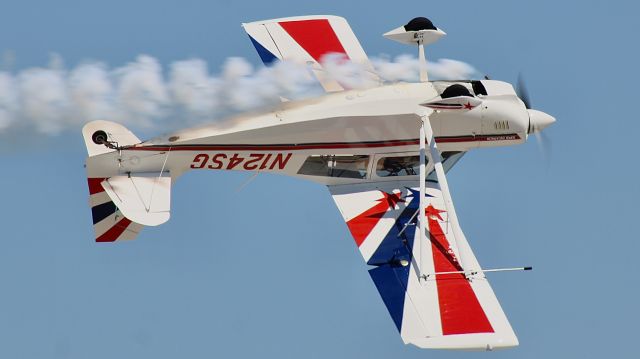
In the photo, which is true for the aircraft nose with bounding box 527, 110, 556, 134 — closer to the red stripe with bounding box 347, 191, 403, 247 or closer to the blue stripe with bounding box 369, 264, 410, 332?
the red stripe with bounding box 347, 191, 403, 247

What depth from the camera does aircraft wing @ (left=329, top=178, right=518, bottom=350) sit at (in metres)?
27.2

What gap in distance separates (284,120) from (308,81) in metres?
1.44

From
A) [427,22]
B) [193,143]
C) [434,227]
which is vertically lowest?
[434,227]

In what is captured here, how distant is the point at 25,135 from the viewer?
28891 mm

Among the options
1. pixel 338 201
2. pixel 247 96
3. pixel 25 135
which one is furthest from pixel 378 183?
pixel 25 135

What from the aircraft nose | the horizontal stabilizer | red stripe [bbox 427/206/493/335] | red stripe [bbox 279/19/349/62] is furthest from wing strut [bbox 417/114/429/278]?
the horizontal stabilizer

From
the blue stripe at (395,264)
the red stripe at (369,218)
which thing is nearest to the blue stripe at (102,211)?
the red stripe at (369,218)

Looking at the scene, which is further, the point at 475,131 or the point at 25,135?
the point at 475,131

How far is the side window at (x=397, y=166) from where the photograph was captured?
30844mm

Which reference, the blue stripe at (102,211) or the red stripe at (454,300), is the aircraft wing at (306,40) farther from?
the red stripe at (454,300)

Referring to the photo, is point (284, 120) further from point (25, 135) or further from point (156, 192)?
point (25, 135)

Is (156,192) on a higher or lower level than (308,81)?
lower

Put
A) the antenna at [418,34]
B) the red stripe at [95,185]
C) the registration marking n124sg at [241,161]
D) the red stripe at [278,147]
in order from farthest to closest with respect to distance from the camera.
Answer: the antenna at [418,34] < the registration marking n124sg at [241,161] < the red stripe at [278,147] < the red stripe at [95,185]

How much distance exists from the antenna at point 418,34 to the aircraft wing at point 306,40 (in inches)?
30.4
